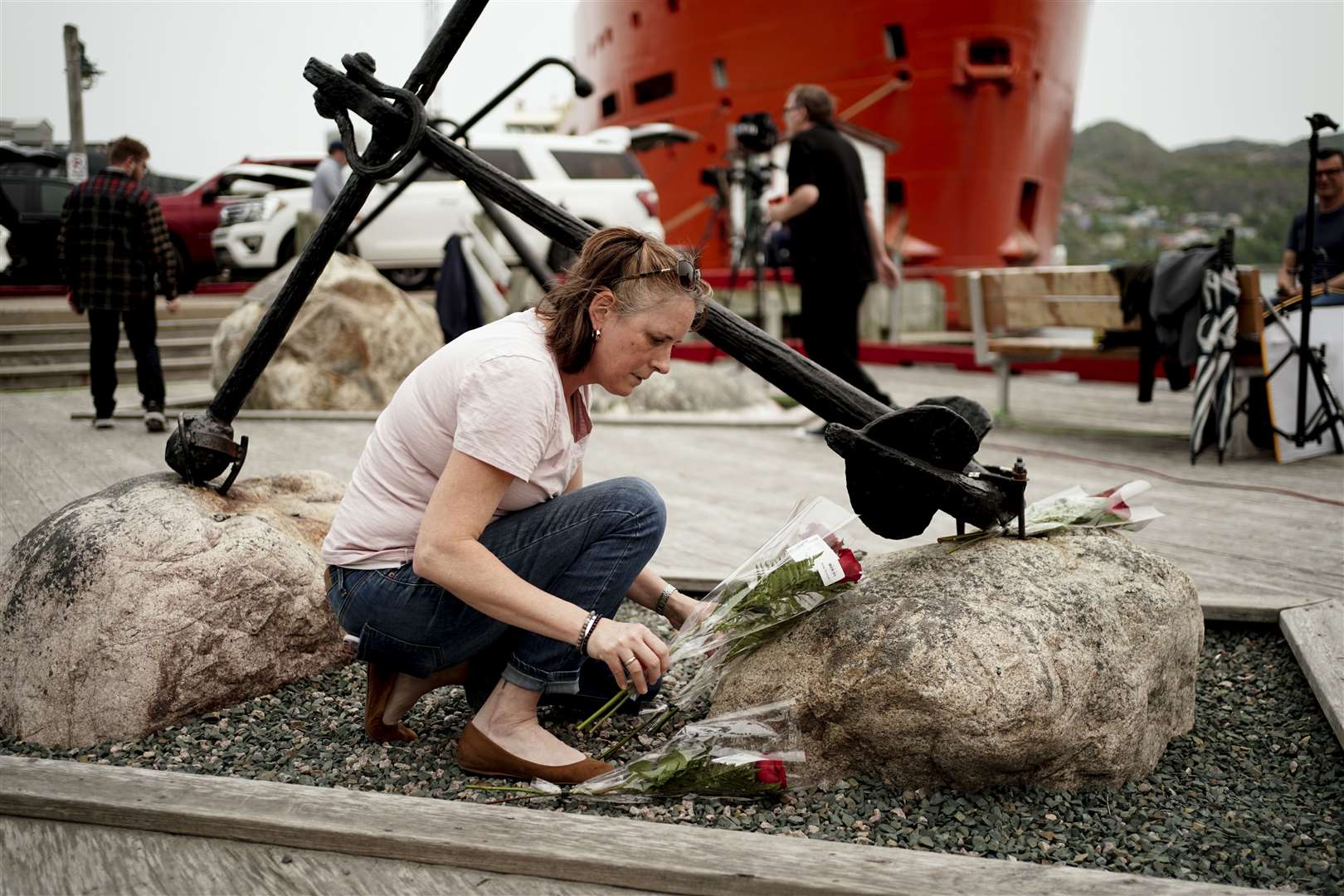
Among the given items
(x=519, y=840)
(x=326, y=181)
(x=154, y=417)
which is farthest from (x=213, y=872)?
(x=326, y=181)

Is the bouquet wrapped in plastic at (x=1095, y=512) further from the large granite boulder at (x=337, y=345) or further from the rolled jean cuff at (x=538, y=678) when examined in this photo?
the large granite boulder at (x=337, y=345)

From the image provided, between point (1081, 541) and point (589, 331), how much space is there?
3.73ft

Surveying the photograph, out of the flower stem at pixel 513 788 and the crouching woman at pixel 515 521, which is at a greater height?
the crouching woman at pixel 515 521

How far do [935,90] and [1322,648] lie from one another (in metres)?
12.8

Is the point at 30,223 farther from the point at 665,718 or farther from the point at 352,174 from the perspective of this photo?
the point at 665,718

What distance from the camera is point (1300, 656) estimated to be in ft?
8.75

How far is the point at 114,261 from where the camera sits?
20.5 ft

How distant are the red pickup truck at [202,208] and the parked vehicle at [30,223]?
4.82 ft

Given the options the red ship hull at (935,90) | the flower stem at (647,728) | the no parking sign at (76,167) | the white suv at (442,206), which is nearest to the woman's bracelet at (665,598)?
the flower stem at (647,728)

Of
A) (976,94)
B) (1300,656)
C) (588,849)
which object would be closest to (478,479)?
(588,849)

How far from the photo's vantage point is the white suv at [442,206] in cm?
1212

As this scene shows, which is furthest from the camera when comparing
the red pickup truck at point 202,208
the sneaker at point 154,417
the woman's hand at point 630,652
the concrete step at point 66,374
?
the red pickup truck at point 202,208

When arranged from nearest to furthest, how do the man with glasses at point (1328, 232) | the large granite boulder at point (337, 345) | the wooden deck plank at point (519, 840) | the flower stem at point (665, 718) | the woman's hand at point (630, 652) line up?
the wooden deck plank at point (519, 840) → the woman's hand at point (630, 652) → the flower stem at point (665, 718) → the man with glasses at point (1328, 232) → the large granite boulder at point (337, 345)

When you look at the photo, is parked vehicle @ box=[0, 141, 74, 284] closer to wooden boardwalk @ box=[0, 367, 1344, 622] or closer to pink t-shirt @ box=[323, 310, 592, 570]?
wooden boardwalk @ box=[0, 367, 1344, 622]
